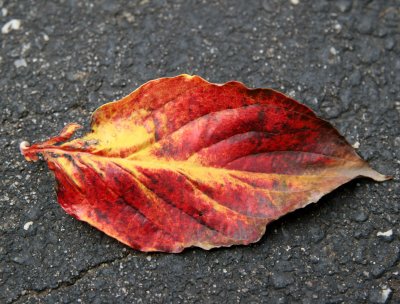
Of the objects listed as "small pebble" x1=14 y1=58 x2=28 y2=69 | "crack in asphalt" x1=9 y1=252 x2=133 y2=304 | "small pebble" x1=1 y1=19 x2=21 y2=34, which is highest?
"small pebble" x1=1 y1=19 x2=21 y2=34

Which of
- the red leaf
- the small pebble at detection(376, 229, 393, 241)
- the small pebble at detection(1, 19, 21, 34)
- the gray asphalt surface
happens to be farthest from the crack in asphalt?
the small pebble at detection(1, 19, 21, 34)

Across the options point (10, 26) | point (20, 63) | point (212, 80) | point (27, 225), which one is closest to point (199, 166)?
point (212, 80)

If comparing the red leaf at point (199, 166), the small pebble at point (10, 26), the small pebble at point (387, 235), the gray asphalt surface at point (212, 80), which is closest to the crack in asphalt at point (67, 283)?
the gray asphalt surface at point (212, 80)

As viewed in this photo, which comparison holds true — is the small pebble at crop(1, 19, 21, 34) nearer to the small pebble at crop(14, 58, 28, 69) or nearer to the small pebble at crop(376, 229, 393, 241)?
the small pebble at crop(14, 58, 28, 69)

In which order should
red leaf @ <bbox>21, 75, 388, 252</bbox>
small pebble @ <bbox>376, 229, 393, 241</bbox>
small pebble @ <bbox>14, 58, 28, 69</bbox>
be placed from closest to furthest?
red leaf @ <bbox>21, 75, 388, 252</bbox>, small pebble @ <bbox>376, 229, 393, 241</bbox>, small pebble @ <bbox>14, 58, 28, 69</bbox>

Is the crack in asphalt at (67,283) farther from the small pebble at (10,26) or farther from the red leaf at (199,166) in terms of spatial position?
the small pebble at (10,26)

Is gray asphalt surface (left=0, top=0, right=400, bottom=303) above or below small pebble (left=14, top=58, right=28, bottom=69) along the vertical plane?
below

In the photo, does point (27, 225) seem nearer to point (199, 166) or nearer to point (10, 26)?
point (199, 166)
